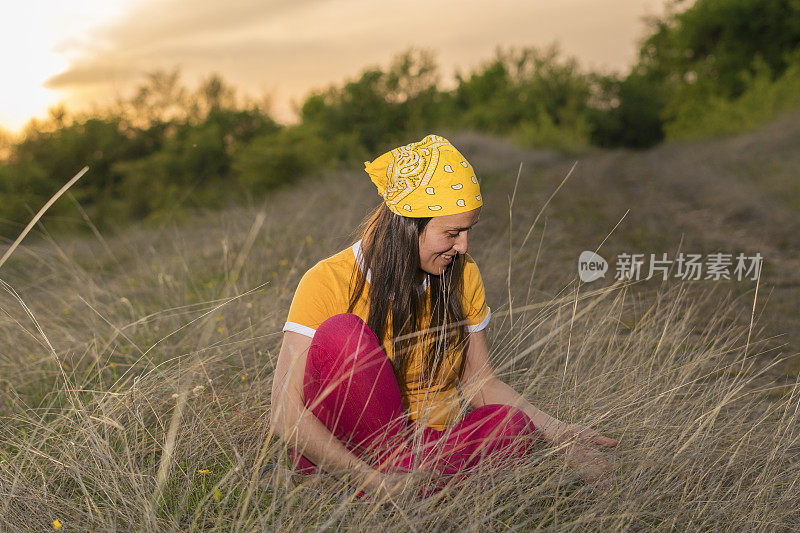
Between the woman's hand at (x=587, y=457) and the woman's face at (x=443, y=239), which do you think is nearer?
the woman's hand at (x=587, y=457)

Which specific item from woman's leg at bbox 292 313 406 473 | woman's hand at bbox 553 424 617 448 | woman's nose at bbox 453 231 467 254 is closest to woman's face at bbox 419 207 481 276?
woman's nose at bbox 453 231 467 254

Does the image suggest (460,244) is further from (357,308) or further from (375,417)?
(375,417)

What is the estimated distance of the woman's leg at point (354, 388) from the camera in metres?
1.83

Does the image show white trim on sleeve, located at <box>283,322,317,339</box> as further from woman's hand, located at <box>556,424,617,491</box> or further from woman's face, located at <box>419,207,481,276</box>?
woman's hand, located at <box>556,424,617,491</box>

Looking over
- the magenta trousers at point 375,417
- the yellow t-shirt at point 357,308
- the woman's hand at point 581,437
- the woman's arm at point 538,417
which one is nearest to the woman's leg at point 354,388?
the magenta trousers at point 375,417

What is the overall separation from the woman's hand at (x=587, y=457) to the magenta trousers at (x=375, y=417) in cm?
12

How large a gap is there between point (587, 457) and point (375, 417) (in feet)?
2.16

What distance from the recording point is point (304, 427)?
1869mm

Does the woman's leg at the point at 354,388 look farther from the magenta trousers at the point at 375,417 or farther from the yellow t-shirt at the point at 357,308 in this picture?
the yellow t-shirt at the point at 357,308

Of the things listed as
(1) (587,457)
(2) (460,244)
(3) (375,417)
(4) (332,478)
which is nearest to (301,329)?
(3) (375,417)

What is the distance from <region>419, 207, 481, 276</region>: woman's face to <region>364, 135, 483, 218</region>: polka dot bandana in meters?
0.04

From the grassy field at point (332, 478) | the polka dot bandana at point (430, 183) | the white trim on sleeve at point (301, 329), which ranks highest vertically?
the polka dot bandana at point (430, 183)

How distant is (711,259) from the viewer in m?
5.57

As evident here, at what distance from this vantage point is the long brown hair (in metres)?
2.06
